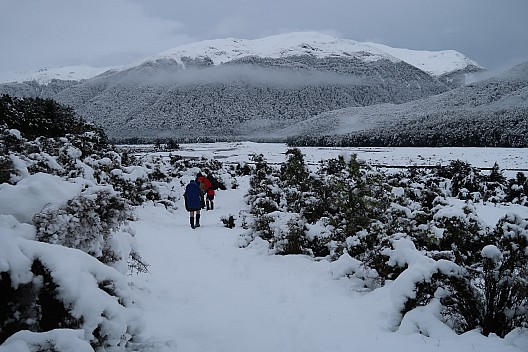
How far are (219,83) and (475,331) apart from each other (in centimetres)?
17599

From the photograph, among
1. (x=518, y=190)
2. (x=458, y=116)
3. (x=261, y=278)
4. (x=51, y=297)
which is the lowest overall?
(x=261, y=278)

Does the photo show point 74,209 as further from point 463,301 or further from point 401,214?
point 401,214

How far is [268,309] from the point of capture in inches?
189

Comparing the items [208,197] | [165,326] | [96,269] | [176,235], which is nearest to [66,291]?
[96,269]

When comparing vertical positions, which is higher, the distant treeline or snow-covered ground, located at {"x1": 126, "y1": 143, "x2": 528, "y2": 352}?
the distant treeline

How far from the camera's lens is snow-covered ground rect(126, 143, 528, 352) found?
3812 mm

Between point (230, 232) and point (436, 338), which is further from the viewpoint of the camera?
point (230, 232)

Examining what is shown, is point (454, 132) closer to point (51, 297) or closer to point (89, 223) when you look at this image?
point (89, 223)

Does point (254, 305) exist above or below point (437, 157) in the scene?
below

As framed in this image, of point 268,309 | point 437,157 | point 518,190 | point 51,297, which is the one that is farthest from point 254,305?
point 437,157

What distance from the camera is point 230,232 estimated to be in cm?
1024

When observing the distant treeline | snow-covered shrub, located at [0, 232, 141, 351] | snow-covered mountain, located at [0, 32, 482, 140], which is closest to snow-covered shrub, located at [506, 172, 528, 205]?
snow-covered shrub, located at [0, 232, 141, 351]

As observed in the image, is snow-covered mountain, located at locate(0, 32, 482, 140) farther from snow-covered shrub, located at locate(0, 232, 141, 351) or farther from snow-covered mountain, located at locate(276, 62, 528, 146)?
snow-covered shrub, located at locate(0, 232, 141, 351)

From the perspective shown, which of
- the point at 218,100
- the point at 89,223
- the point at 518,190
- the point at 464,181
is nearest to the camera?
the point at 89,223
